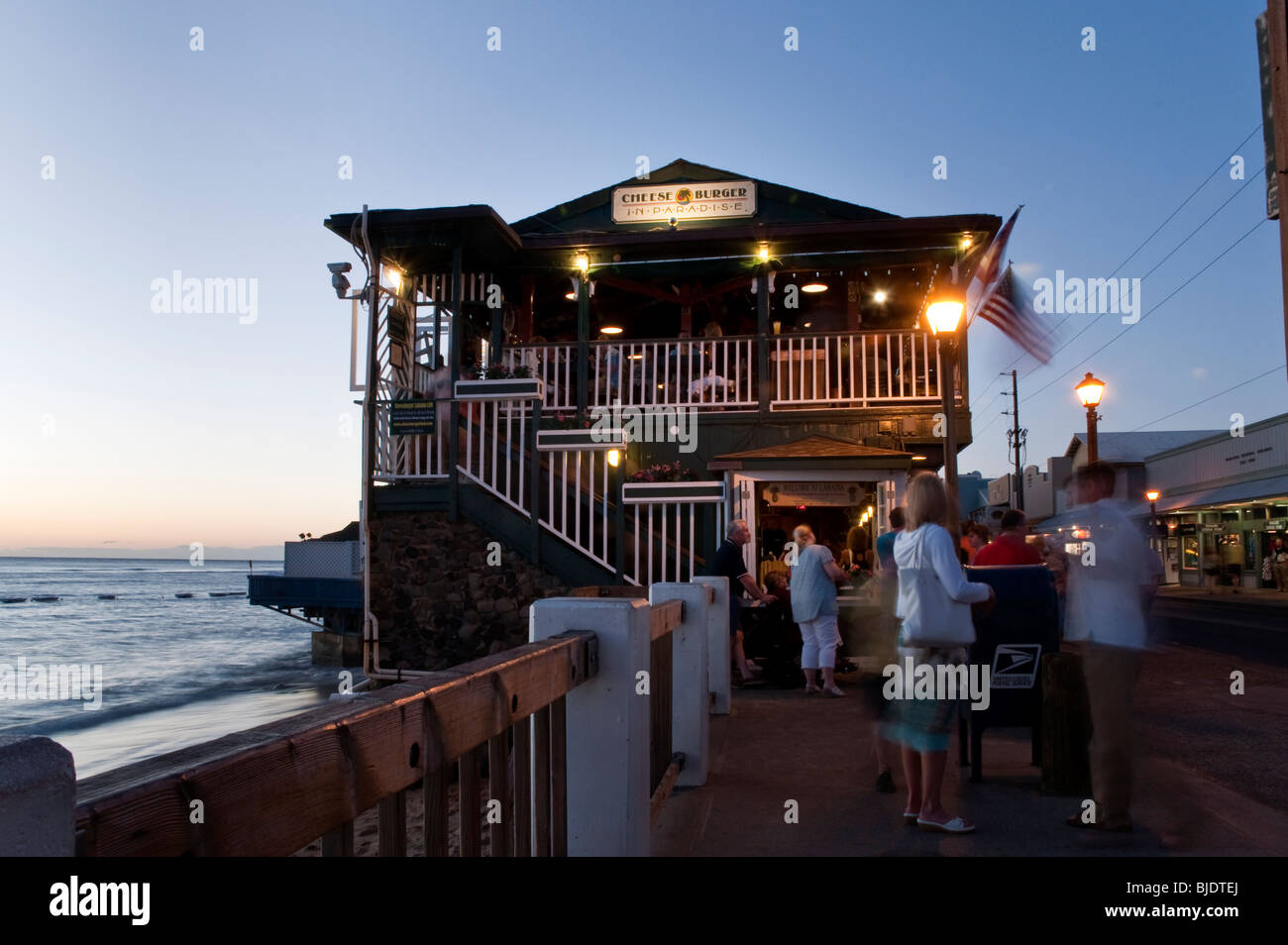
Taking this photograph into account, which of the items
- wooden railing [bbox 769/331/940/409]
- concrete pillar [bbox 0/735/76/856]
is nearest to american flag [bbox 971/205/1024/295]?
wooden railing [bbox 769/331/940/409]

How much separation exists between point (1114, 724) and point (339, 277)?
1059 cm

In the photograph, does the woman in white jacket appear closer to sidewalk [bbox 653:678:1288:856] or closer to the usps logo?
sidewalk [bbox 653:678:1288:856]

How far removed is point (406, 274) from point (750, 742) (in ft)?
33.2

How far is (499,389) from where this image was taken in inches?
472

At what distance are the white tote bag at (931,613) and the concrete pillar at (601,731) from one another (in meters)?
1.87

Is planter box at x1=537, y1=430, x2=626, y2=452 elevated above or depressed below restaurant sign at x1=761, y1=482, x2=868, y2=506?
above

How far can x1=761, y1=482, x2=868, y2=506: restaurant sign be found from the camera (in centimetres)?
1247

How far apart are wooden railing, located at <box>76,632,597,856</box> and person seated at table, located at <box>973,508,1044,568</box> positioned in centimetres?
483

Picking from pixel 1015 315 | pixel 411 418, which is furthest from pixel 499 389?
pixel 1015 315

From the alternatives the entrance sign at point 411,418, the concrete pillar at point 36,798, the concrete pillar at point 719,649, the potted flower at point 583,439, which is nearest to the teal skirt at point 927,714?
the concrete pillar at point 719,649

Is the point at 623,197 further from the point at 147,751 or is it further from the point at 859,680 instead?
the point at 147,751

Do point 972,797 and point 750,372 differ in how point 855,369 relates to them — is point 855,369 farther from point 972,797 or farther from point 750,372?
point 972,797

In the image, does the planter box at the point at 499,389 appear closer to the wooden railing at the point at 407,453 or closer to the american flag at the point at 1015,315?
the wooden railing at the point at 407,453
